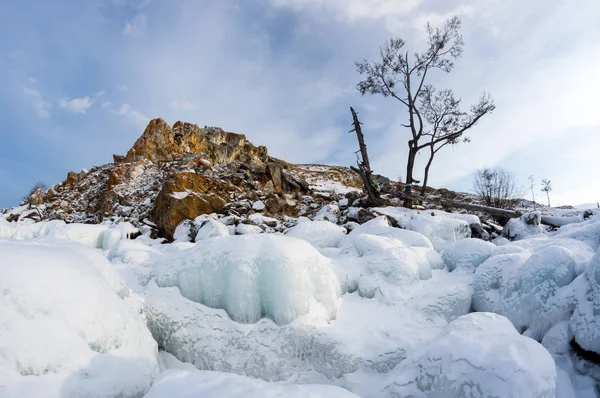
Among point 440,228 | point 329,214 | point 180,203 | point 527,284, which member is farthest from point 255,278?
point 180,203

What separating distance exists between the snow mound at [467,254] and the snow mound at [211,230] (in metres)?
5.84

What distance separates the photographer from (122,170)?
1931 centimetres

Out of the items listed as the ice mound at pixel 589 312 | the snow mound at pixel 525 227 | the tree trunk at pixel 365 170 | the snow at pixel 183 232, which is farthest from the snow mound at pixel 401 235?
the snow at pixel 183 232

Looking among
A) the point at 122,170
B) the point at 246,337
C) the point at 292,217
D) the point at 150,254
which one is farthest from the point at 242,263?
the point at 122,170

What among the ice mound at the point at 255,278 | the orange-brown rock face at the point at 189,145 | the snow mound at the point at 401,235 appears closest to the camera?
the ice mound at the point at 255,278

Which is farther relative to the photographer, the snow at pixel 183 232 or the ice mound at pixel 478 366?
the snow at pixel 183 232

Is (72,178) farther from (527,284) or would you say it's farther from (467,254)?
(527,284)

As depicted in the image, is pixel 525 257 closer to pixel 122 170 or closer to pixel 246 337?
pixel 246 337

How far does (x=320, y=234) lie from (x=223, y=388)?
19.5 feet

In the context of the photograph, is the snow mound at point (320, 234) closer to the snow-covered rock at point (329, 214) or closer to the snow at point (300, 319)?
the snow at point (300, 319)

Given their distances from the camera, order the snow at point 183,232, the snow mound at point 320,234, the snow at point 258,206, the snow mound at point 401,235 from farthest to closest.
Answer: the snow at point 258,206 < the snow at point 183,232 < the snow mound at point 320,234 < the snow mound at point 401,235

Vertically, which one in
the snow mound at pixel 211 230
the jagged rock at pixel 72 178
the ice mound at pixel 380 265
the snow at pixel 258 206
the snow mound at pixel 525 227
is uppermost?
the jagged rock at pixel 72 178

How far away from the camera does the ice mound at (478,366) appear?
2.40 metres

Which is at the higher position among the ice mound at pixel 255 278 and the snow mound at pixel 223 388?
the ice mound at pixel 255 278
